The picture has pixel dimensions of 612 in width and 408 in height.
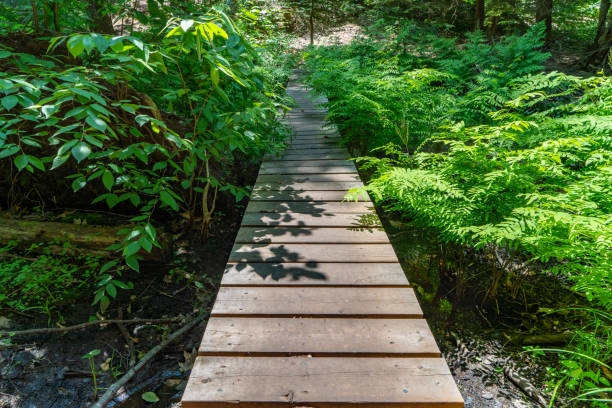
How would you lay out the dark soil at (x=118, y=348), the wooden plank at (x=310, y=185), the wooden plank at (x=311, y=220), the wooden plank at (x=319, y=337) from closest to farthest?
the wooden plank at (x=319, y=337)
the dark soil at (x=118, y=348)
the wooden plank at (x=311, y=220)
the wooden plank at (x=310, y=185)

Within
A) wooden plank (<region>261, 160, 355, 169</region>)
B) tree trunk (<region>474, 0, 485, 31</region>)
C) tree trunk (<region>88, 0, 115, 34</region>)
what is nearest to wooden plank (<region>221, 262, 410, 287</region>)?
wooden plank (<region>261, 160, 355, 169</region>)

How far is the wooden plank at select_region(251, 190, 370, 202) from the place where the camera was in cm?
307

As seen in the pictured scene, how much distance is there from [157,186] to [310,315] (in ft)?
5.02

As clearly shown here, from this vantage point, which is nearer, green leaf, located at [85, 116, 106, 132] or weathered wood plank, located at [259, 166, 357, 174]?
green leaf, located at [85, 116, 106, 132]

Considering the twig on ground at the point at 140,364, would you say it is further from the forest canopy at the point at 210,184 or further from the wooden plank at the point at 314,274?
the wooden plank at the point at 314,274

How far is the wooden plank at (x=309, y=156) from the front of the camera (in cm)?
410

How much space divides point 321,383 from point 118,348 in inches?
73.8

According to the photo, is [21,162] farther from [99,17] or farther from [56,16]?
[99,17]

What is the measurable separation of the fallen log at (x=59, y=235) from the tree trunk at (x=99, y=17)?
2.53 metres

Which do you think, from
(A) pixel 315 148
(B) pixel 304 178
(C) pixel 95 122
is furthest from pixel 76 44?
(A) pixel 315 148

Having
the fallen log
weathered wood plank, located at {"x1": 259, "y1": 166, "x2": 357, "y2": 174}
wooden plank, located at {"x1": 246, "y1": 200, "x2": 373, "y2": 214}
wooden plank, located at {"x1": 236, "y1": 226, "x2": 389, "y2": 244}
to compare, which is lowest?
the fallen log

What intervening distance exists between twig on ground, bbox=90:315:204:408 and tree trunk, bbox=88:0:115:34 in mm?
3768

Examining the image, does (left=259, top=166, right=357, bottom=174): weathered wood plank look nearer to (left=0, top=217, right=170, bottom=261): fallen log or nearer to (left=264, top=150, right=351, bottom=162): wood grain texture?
(left=264, top=150, right=351, bottom=162): wood grain texture

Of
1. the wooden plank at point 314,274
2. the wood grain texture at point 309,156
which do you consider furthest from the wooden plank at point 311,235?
the wood grain texture at point 309,156
